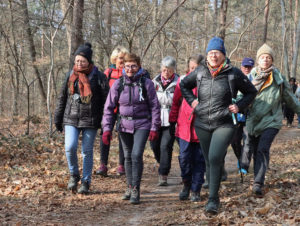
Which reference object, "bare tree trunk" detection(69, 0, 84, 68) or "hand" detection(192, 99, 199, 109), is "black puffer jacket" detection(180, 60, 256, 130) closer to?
"hand" detection(192, 99, 199, 109)

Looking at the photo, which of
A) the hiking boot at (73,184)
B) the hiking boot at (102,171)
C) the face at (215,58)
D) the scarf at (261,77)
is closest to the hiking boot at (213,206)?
the face at (215,58)

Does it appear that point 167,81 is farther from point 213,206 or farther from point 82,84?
point 213,206

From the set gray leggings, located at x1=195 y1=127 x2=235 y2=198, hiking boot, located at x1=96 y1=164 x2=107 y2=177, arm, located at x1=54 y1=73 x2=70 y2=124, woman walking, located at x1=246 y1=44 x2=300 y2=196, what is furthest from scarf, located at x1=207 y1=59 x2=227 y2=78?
hiking boot, located at x1=96 y1=164 x2=107 y2=177

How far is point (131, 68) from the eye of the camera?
506 centimetres

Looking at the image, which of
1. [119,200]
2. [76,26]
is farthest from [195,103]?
[76,26]

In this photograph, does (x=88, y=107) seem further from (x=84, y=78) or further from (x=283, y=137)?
(x=283, y=137)

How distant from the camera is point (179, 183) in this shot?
21.5ft

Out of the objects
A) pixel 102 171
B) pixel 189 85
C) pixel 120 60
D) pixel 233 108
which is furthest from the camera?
pixel 102 171

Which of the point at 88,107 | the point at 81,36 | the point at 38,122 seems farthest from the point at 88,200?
the point at 38,122

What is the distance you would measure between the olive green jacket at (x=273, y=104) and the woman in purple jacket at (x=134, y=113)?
4.94 ft

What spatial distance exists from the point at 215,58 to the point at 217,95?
47 cm

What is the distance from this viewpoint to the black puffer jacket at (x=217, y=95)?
4.23 m

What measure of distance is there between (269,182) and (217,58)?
2.76 meters

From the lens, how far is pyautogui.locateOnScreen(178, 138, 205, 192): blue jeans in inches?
202
